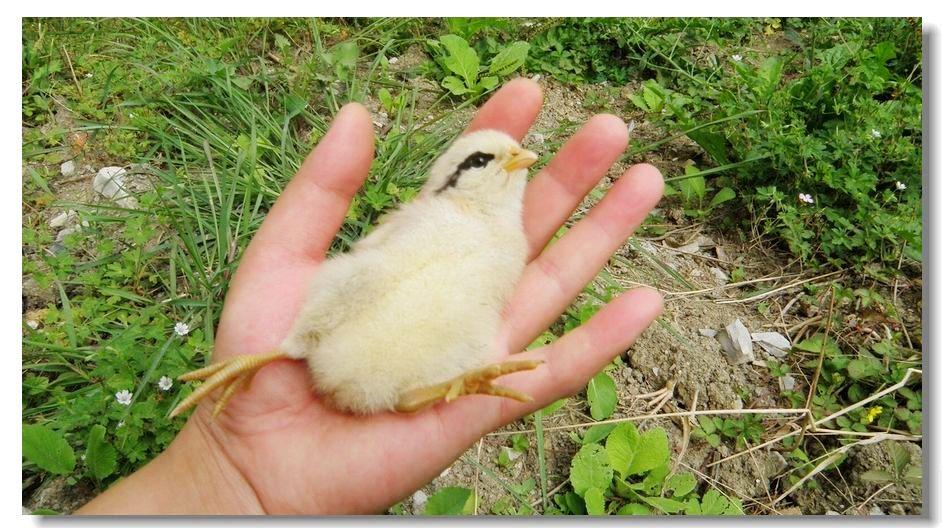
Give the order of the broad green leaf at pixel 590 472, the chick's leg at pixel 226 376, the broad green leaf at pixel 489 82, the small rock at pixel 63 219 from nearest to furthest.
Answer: the chick's leg at pixel 226 376 < the broad green leaf at pixel 590 472 < the small rock at pixel 63 219 < the broad green leaf at pixel 489 82

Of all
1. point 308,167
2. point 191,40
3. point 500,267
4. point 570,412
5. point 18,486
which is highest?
point 191,40

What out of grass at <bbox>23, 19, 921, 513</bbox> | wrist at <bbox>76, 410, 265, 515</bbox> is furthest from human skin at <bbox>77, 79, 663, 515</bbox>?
grass at <bbox>23, 19, 921, 513</bbox>

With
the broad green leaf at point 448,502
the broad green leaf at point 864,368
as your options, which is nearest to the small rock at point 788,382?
the broad green leaf at point 864,368

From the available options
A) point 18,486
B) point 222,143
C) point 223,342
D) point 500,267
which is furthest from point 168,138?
point 500,267

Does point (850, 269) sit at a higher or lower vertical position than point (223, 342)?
lower

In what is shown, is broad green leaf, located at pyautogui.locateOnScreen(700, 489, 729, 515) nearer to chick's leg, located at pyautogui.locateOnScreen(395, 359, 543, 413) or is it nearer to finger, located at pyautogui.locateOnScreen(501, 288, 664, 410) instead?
finger, located at pyautogui.locateOnScreen(501, 288, 664, 410)

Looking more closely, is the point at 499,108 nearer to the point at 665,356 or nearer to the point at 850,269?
the point at 665,356

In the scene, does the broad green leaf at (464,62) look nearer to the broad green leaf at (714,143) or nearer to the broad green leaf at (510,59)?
the broad green leaf at (510,59)
